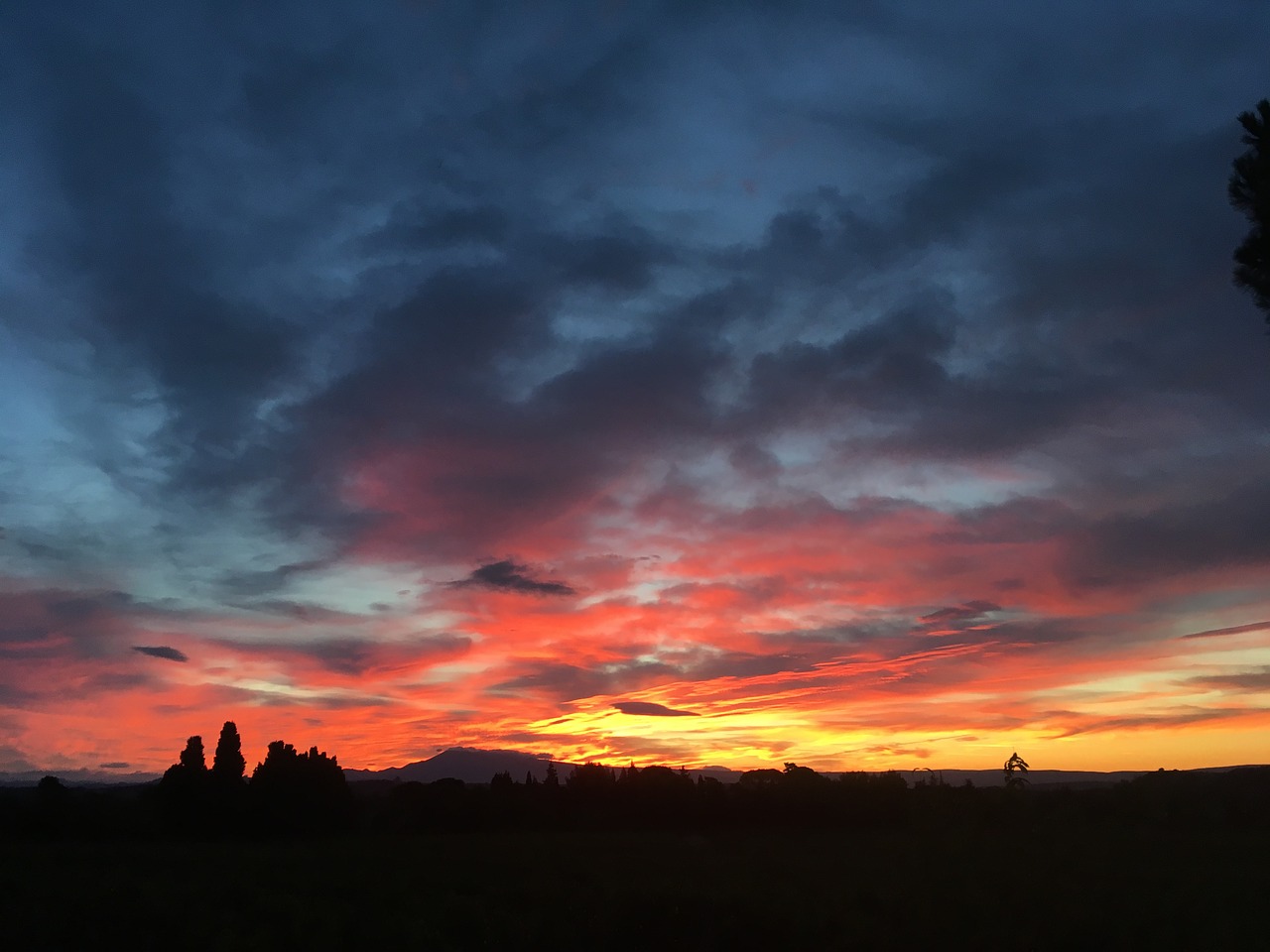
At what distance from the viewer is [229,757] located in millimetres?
95938

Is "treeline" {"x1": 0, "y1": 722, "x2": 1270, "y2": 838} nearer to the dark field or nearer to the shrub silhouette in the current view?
the shrub silhouette

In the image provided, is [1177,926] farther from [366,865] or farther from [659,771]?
[659,771]

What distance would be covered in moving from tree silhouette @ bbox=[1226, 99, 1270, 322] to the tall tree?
9809 cm

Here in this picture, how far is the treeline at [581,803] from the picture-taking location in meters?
86.4

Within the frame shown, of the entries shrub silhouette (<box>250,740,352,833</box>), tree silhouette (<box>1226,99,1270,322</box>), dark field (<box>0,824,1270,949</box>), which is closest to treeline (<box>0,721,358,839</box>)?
shrub silhouette (<box>250,740,352,833</box>)

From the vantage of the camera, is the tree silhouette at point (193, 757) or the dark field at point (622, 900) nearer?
the dark field at point (622, 900)

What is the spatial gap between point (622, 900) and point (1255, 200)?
29.7 metres

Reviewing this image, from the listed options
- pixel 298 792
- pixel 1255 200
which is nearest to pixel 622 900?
pixel 1255 200

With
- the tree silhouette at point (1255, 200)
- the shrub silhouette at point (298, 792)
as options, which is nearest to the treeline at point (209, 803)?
the shrub silhouette at point (298, 792)

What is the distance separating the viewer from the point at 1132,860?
63062 millimetres

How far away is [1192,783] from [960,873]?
78161 millimetres

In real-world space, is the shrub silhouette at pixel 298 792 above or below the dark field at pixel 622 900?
above

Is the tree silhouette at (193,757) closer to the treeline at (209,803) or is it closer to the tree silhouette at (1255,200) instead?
the treeline at (209,803)

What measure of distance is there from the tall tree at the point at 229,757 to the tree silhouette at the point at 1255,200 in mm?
98094
